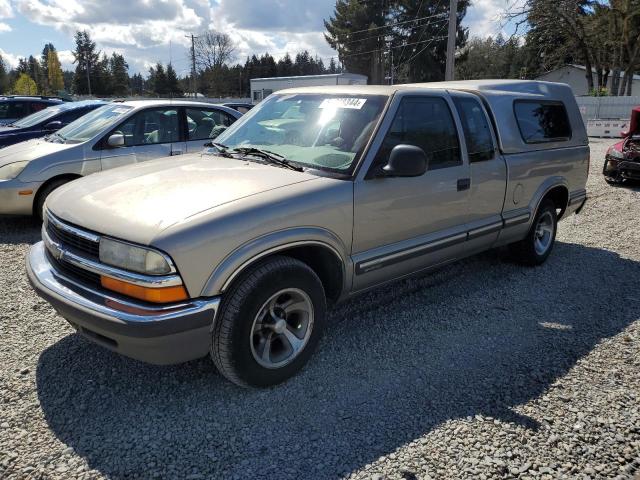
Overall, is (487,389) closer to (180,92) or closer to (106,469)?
(106,469)

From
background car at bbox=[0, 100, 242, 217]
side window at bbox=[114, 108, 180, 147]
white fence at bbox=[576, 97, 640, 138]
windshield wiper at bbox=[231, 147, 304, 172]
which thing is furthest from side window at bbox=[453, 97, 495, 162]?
white fence at bbox=[576, 97, 640, 138]

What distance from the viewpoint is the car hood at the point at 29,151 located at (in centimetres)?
643

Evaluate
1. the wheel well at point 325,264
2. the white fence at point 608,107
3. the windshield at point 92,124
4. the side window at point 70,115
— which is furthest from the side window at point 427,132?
the white fence at point 608,107

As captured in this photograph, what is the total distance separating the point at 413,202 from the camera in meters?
3.84

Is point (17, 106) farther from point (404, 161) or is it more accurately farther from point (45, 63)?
point (45, 63)

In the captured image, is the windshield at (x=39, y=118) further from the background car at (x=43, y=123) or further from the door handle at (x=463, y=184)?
the door handle at (x=463, y=184)

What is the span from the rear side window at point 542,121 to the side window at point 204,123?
13.5 feet

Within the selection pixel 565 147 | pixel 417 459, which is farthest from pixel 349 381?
pixel 565 147

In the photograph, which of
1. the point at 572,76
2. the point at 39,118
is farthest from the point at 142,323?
the point at 572,76

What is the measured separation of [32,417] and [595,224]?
25.3ft

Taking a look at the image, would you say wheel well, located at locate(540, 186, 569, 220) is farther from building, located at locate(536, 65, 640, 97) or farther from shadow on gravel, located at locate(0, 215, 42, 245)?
building, located at locate(536, 65, 640, 97)

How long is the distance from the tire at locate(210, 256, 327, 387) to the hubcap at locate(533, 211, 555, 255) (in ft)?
11.3

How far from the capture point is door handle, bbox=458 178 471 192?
4.24m

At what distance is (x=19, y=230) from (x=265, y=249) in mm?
5213
